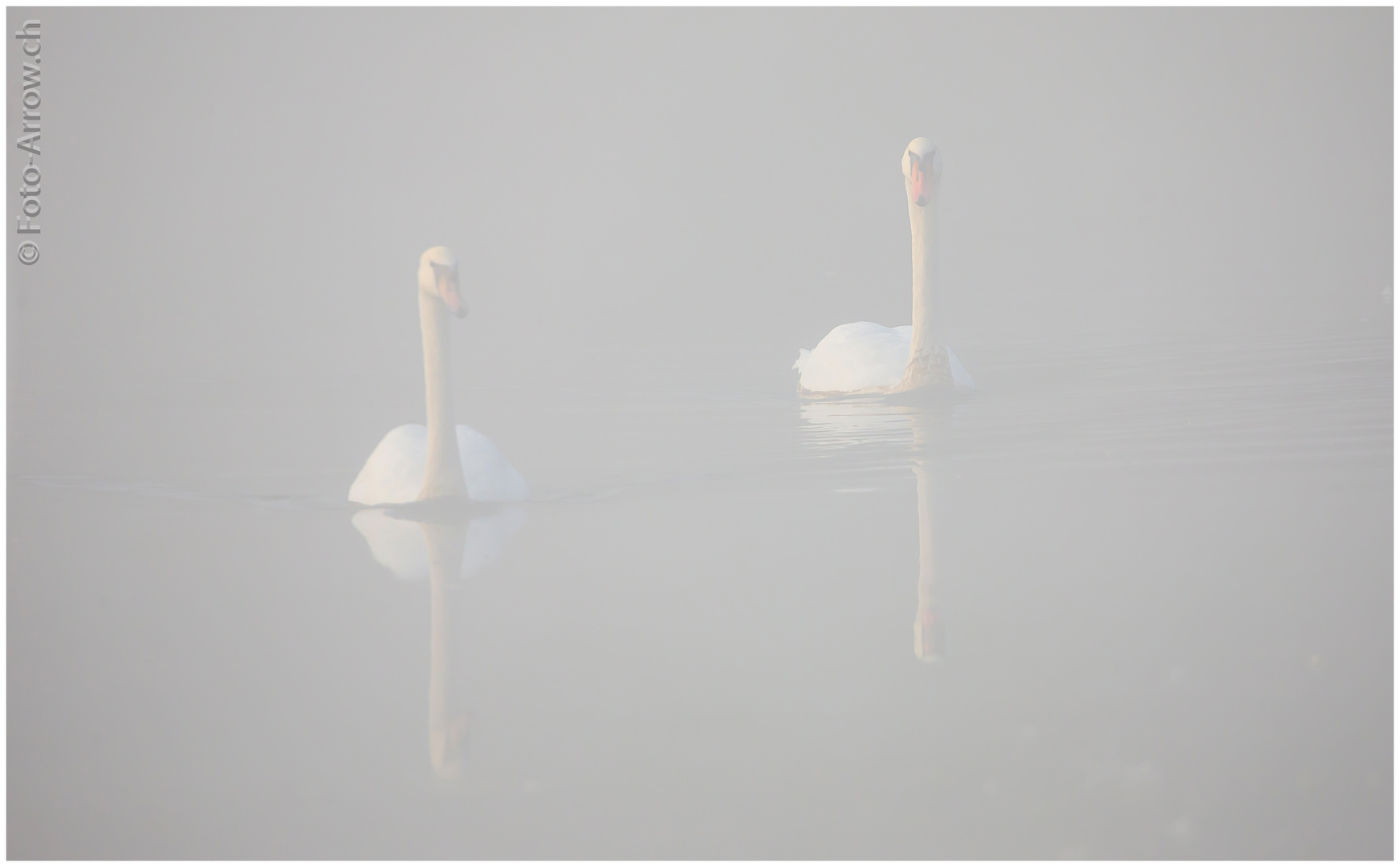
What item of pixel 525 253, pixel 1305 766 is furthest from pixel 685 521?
pixel 525 253

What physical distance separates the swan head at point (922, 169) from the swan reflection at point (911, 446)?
1460 millimetres

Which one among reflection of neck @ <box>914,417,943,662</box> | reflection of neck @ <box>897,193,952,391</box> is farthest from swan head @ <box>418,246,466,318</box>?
reflection of neck @ <box>897,193,952,391</box>

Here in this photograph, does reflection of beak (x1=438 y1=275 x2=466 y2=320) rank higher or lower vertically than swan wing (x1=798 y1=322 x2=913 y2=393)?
higher

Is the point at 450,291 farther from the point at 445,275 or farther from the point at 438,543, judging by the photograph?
the point at 438,543

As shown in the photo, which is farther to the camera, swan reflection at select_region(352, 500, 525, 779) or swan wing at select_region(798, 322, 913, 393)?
swan wing at select_region(798, 322, 913, 393)

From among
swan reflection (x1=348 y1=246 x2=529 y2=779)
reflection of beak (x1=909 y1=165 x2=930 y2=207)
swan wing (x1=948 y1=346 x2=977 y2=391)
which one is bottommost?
swan reflection (x1=348 y1=246 x2=529 y2=779)

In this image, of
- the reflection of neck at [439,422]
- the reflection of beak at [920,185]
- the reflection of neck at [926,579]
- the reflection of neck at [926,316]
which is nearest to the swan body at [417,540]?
the reflection of neck at [439,422]

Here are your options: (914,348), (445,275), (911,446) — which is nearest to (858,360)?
(914,348)

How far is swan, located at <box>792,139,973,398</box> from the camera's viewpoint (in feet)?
38.1

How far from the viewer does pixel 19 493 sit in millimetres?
9086

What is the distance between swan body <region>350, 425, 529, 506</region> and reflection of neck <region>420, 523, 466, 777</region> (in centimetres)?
22

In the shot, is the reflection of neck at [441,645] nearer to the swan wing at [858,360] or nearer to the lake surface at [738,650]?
the lake surface at [738,650]

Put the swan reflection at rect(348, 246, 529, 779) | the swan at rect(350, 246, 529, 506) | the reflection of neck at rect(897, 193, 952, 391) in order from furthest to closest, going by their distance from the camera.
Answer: the reflection of neck at rect(897, 193, 952, 391), the swan at rect(350, 246, 529, 506), the swan reflection at rect(348, 246, 529, 779)

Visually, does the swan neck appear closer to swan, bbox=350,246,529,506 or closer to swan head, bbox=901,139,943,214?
swan head, bbox=901,139,943,214
